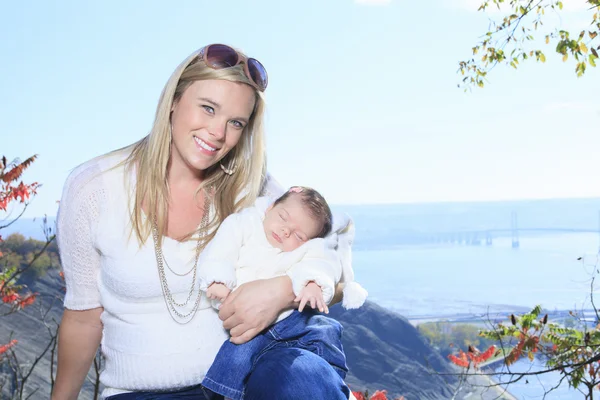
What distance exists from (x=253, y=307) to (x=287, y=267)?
9.1 inches

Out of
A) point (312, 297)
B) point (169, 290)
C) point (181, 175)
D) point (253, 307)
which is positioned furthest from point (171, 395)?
point (181, 175)

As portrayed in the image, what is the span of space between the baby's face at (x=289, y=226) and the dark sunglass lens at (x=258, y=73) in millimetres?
391

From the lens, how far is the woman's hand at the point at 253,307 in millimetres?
1752

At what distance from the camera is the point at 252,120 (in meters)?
2.11

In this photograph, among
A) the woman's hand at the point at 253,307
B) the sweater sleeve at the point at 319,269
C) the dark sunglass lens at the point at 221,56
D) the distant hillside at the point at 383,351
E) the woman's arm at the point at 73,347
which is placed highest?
the dark sunglass lens at the point at 221,56

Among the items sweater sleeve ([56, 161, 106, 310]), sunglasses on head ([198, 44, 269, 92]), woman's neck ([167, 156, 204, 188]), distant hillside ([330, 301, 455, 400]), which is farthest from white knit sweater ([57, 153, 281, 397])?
distant hillside ([330, 301, 455, 400])

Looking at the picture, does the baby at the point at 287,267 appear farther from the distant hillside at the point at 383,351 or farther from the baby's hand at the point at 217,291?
the distant hillside at the point at 383,351

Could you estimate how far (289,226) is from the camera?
1.96 metres

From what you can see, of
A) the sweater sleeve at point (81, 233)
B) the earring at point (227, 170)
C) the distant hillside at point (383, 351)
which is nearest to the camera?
the sweater sleeve at point (81, 233)

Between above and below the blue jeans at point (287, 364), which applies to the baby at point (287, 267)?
above

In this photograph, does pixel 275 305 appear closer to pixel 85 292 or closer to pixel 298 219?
pixel 298 219

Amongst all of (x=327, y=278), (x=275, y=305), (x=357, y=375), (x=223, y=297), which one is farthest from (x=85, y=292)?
(x=357, y=375)

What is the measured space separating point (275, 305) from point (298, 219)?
1.02 ft

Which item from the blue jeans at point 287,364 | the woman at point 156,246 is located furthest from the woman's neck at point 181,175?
the blue jeans at point 287,364
